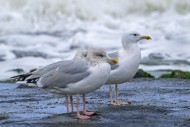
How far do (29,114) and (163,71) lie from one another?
979 centimetres

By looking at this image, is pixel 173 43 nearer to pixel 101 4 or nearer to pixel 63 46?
pixel 63 46

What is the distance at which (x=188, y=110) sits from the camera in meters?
10.0

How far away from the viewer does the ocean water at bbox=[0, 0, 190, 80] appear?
2301 cm

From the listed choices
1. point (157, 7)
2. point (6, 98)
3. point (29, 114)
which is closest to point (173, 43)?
point (157, 7)

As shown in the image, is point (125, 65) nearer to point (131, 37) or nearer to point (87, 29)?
point (131, 37)

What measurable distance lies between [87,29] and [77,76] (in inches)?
823

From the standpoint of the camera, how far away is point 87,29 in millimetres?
29953

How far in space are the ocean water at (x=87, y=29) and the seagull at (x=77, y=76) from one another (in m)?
10.6

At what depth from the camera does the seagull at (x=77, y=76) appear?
355 inches

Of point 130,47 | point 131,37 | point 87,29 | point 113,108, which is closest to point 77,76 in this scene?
point 113,108

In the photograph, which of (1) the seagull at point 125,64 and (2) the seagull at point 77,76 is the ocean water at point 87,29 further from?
(2) the seagull at point 77,76

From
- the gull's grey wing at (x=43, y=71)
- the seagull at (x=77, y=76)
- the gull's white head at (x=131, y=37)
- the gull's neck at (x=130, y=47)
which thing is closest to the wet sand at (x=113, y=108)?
the seagull at (x=77, y=76)

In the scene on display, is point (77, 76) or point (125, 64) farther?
point (125, 64)

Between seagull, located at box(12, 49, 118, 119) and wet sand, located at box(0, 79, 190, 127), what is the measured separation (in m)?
0.41
